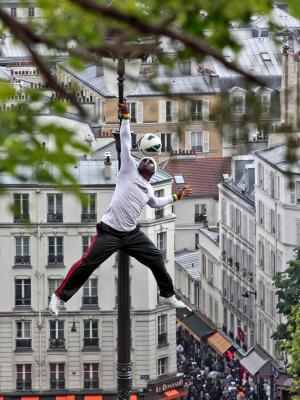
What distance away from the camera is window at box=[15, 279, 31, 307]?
3853 inches

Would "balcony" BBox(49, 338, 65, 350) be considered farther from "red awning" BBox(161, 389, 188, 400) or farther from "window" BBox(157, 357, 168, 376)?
"red awning" BBox(161, 389, 188, 400)

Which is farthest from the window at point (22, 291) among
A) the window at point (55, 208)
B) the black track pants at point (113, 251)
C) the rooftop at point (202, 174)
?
the black track pants at point (113, 251)

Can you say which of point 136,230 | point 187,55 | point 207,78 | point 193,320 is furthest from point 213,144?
point 187,55

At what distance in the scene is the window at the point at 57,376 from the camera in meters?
98.8

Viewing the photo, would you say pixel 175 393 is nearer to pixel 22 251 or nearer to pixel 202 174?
pixel 22 251

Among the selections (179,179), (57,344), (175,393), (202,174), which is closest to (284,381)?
(175,393)

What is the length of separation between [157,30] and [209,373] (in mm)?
94633

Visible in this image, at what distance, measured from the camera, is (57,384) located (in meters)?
98.8

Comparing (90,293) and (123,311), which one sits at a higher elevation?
(123,311)

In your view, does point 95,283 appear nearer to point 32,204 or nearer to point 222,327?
point 32,204

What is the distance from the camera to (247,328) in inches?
4449

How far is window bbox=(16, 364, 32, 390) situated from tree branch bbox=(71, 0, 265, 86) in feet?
284

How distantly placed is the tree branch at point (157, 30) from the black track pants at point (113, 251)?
9944 mm

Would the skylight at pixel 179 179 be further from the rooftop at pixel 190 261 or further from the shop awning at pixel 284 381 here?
the shop awning at pixel 284 381
